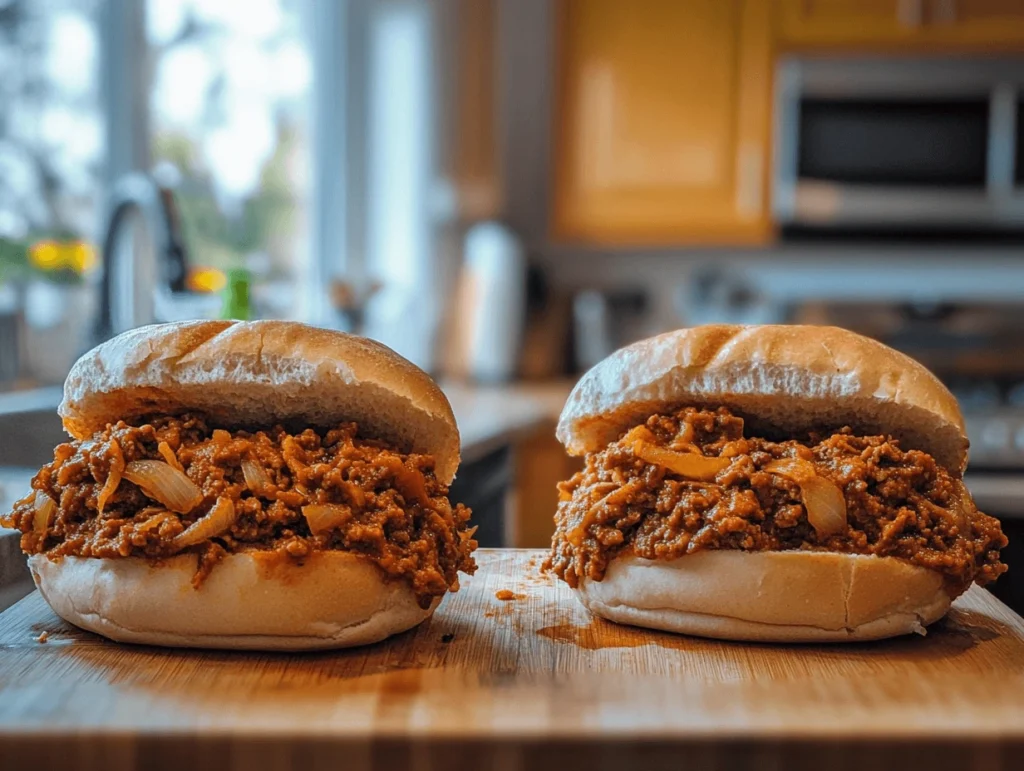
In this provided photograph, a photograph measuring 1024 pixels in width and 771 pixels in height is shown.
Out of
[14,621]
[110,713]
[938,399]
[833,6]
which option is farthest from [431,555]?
[833,6]

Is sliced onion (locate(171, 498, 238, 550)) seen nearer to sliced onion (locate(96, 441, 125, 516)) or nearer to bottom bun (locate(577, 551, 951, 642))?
sliced onion (locate(96, 441, 125, 516))

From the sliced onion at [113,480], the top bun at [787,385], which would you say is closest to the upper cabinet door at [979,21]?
the top bun at [787,385]

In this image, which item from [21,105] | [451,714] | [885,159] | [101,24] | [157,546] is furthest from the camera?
[885,159]

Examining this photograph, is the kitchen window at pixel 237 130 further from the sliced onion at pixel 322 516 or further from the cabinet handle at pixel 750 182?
the sliced onion at pixel 322 516

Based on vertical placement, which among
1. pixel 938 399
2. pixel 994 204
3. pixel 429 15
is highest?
pixel 429 15

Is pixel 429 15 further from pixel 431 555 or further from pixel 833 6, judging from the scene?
pixel 431 555

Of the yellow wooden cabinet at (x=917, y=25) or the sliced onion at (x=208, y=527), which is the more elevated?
the yellow wooden cabinet at (x=917, y=25)
